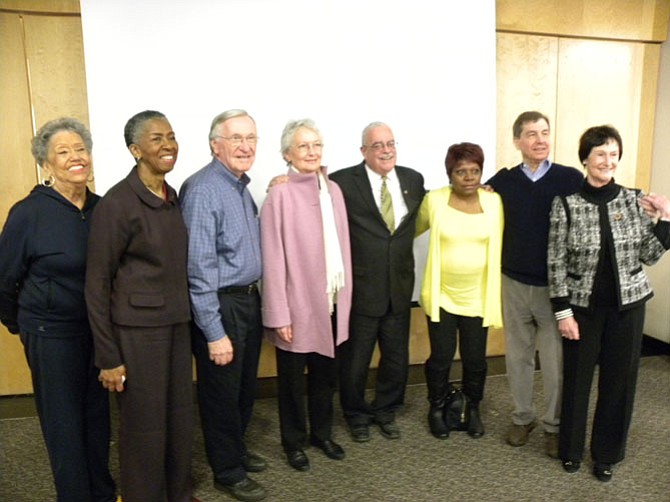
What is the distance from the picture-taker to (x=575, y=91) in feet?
12.5

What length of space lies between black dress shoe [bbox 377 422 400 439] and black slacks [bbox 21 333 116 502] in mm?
1413

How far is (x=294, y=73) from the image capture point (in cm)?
310

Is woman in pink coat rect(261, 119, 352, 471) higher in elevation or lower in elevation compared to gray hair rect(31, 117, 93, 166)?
lower

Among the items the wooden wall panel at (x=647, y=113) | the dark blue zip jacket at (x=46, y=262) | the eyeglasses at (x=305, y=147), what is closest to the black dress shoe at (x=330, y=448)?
the dark blue zip jacket at (x=46, y=262)

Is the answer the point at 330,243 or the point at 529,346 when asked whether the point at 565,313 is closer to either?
the point at 529,346

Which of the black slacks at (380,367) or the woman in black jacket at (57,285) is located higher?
the woman in black jacket at (57,285)

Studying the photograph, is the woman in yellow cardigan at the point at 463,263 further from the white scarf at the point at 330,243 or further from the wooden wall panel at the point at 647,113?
the wooden wall panel at the point at 647,113

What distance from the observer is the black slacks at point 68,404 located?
1.91m

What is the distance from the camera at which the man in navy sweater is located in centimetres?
253

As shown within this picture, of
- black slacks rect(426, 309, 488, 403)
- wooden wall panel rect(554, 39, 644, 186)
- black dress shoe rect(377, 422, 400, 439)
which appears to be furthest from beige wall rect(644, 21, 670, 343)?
black dress shoe rect(377, 422, 400, 439)

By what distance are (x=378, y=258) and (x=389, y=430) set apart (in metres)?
0.93

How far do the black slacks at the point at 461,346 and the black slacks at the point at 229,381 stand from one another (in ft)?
2.99

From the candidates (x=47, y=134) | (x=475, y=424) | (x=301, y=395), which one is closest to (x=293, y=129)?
(x=47, y=134)

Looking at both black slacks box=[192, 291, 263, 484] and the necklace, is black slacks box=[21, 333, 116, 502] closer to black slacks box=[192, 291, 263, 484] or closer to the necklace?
black slacks box=[192, 291, 263, 484]
